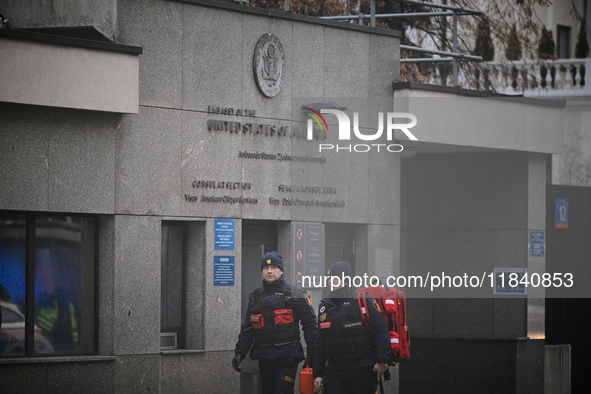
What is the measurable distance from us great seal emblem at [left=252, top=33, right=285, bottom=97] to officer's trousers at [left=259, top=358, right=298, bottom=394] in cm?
416

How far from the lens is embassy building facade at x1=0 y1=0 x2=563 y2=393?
1252 centimetres

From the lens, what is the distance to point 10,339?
12.4m

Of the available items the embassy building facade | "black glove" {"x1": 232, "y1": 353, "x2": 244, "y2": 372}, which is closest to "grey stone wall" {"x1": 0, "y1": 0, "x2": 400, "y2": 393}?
the embassy building facade

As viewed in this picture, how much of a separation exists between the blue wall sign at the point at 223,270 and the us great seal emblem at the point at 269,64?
230 cm

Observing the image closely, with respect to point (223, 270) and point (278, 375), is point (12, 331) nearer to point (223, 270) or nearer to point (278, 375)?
point (223, 270)

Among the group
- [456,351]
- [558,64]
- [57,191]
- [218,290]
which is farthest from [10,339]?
[558,64]

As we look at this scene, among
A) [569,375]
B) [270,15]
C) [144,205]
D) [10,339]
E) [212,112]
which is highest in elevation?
[270,15]

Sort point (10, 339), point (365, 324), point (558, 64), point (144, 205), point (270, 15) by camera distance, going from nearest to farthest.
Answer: point (365, 324) → point (10, 339) → point (144, 205) → point (270, 15) → point (558, 64)

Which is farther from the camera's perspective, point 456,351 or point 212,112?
point 456,351

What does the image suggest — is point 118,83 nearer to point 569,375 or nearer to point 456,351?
point 456,351

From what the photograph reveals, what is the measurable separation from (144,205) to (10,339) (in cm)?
226

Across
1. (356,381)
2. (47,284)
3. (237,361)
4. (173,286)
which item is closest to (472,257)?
(173,286)

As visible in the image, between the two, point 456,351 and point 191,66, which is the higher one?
point 191,66

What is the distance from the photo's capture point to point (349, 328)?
443 inches
